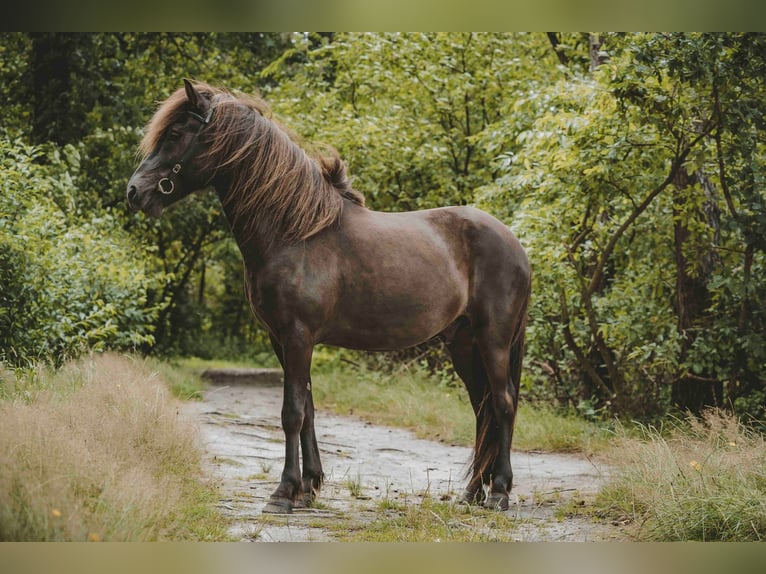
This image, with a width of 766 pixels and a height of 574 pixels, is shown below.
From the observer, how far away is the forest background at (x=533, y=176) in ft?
21.5

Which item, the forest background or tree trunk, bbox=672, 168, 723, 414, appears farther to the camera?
tree trunk, bbox=672, 168, 723, 414

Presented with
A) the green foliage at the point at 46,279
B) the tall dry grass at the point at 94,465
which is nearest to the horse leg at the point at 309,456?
the tall dry grass at the point at 94,465

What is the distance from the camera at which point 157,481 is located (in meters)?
4.36

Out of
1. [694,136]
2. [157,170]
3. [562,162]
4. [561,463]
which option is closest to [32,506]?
[157,170]

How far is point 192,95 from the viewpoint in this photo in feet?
14.6

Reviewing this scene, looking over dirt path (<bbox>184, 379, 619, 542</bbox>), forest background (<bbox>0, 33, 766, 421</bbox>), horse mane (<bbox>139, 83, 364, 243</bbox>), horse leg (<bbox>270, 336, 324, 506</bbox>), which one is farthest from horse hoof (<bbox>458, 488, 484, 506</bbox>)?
forest background (<bbox>0, 33, 766, 421</bbox>)

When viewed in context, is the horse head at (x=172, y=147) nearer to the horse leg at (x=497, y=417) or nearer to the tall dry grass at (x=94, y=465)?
the tall dry grass at (x=94, y=465)

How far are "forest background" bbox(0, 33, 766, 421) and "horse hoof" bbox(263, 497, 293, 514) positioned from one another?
7.64 feet

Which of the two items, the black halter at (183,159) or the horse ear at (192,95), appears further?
the black halter at (183,159)

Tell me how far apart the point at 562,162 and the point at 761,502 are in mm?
3892

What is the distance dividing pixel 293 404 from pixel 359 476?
36.5 inches

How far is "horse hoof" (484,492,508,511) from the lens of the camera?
191 inches

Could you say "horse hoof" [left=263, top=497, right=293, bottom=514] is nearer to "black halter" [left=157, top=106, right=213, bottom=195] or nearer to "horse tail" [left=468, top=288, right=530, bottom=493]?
"horse tail" [left=468, top=288, right=530, bottom=493]
